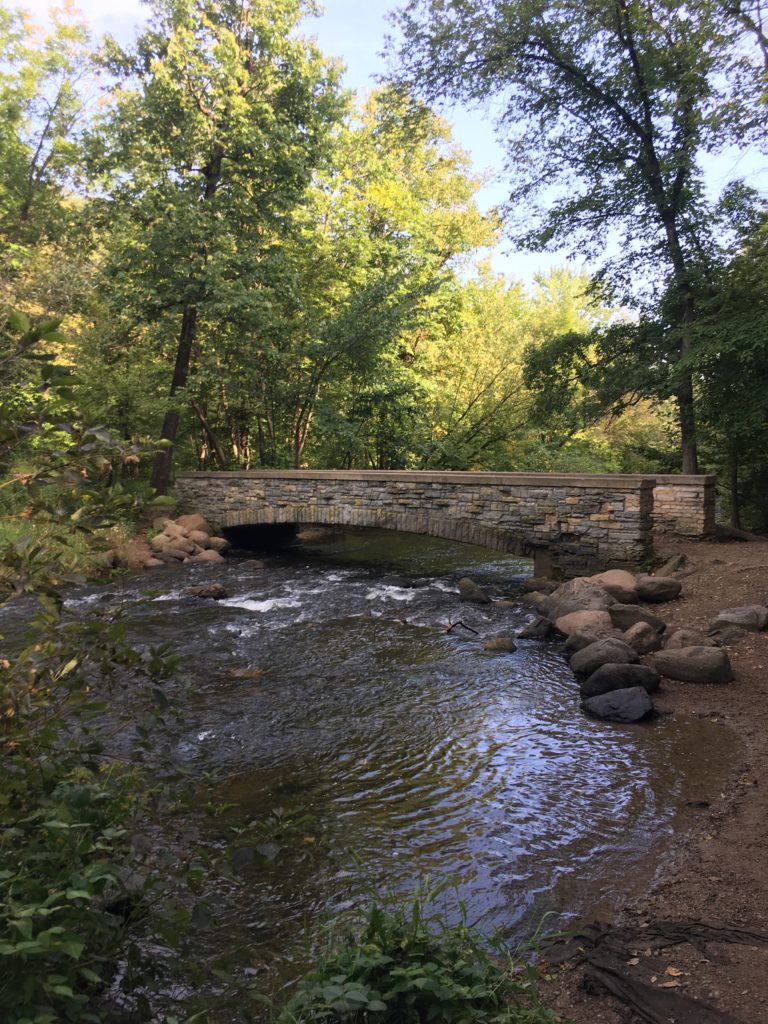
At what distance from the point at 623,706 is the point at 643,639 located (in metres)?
1.68

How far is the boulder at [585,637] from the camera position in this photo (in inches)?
283

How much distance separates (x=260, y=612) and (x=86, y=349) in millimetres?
10173

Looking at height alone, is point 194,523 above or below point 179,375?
below

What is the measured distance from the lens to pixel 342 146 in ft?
59.7

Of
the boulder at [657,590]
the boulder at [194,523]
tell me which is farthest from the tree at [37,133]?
the boulder at [657,590]

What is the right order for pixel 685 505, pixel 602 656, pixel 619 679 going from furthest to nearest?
pixel 685 505 < pixel 602 656 < pixel 619 679

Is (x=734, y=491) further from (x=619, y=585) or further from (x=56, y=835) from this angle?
(x=56, y=835)

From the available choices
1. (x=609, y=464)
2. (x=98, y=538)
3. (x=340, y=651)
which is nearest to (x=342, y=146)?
(x=609, y=464)

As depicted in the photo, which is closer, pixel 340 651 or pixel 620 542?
pixel 340 651

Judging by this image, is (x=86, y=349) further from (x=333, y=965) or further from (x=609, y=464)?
(x=333, y=965)

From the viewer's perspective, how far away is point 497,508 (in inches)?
440

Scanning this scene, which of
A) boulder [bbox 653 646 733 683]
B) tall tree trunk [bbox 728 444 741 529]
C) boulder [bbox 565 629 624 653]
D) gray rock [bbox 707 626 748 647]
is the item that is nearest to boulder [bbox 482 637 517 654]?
boulder [bbox 565 629 624 653]

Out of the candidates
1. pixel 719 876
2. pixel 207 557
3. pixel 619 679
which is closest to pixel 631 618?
pixel 619 679

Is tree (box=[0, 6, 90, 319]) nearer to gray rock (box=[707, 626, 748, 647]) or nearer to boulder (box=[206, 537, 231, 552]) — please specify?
boulder (box=[206, 537, 231, 552])
